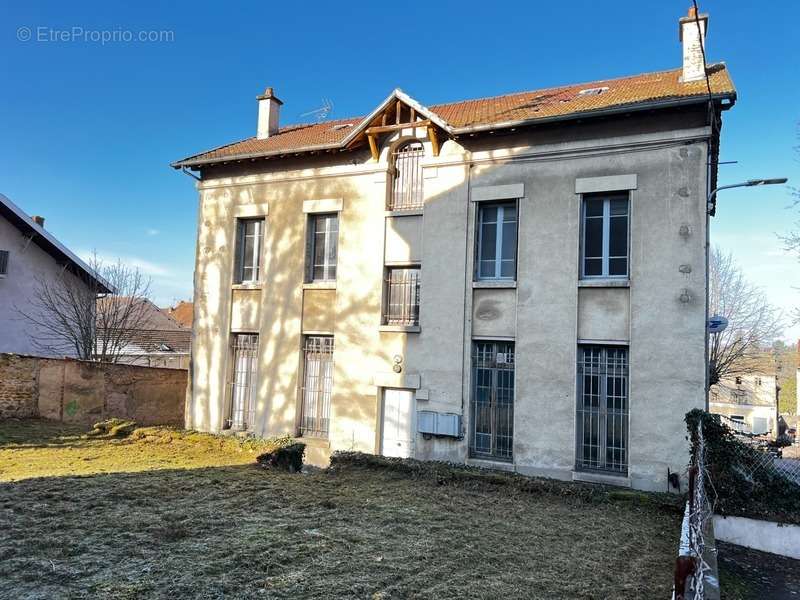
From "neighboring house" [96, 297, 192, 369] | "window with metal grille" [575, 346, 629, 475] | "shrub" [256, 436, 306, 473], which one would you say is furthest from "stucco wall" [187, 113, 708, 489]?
"neighboring house" [96, 297, 192, 369]

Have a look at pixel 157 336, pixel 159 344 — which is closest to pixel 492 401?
pixel 159 344

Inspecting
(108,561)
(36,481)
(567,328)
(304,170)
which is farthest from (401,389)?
(108,561)

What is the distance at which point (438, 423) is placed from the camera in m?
12.3

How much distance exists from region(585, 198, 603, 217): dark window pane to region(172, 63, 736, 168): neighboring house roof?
1.72 meters

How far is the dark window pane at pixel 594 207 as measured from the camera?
11680 millimetres

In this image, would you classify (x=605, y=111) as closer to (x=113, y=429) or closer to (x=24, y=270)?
(x=113, y=429)

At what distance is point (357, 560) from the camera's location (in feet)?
18.6

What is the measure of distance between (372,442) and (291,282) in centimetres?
452

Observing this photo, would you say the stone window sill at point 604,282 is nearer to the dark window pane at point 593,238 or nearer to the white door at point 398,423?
the dark window pane at point 593,238

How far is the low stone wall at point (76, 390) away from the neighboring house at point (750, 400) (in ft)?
115

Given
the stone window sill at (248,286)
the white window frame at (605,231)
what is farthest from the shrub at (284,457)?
the white window frame at (605,231)

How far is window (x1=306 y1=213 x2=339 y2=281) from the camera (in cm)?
1444

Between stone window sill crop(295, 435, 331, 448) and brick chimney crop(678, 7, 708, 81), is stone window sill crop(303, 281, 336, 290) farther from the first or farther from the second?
brick chimney crop(678, 7, 708, 81)

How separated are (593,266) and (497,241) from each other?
7.02 feet
